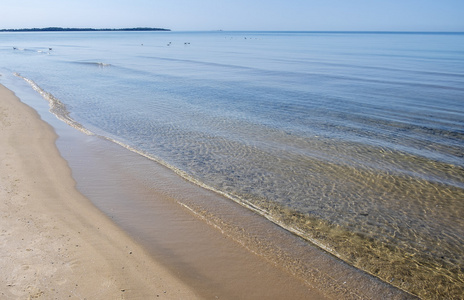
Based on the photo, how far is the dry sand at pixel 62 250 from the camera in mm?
4531

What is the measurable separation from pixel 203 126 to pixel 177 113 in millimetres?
2602

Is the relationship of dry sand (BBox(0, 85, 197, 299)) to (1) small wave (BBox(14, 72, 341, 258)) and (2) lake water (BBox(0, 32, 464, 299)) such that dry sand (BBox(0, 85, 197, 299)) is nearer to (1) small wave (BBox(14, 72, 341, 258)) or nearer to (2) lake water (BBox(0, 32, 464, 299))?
(1) small wave (BBox(14, 72, 341, 258))

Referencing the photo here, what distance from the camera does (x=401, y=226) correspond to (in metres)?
6.80

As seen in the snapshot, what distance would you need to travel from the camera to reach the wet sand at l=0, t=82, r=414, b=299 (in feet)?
15.4

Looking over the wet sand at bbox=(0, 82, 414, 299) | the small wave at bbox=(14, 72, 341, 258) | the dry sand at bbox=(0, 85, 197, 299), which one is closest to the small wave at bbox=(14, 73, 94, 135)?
the small wave at bbox=(14, 72, 341, 258)

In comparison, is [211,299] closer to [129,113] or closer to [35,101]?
[129,113]

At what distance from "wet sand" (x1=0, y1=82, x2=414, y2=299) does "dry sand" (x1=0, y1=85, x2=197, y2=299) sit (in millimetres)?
14

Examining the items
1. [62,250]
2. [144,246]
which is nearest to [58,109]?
[62,250]

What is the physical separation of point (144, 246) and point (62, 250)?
1.19 meters

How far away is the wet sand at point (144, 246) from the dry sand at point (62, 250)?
14 millimetres

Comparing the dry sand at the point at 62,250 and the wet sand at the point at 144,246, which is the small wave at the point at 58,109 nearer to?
the wet sand at the point at 144,246

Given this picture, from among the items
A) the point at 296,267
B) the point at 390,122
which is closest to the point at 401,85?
the point at 390,122

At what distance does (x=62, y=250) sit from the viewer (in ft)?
17.5

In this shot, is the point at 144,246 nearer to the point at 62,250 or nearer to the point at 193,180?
the point at 62,250
